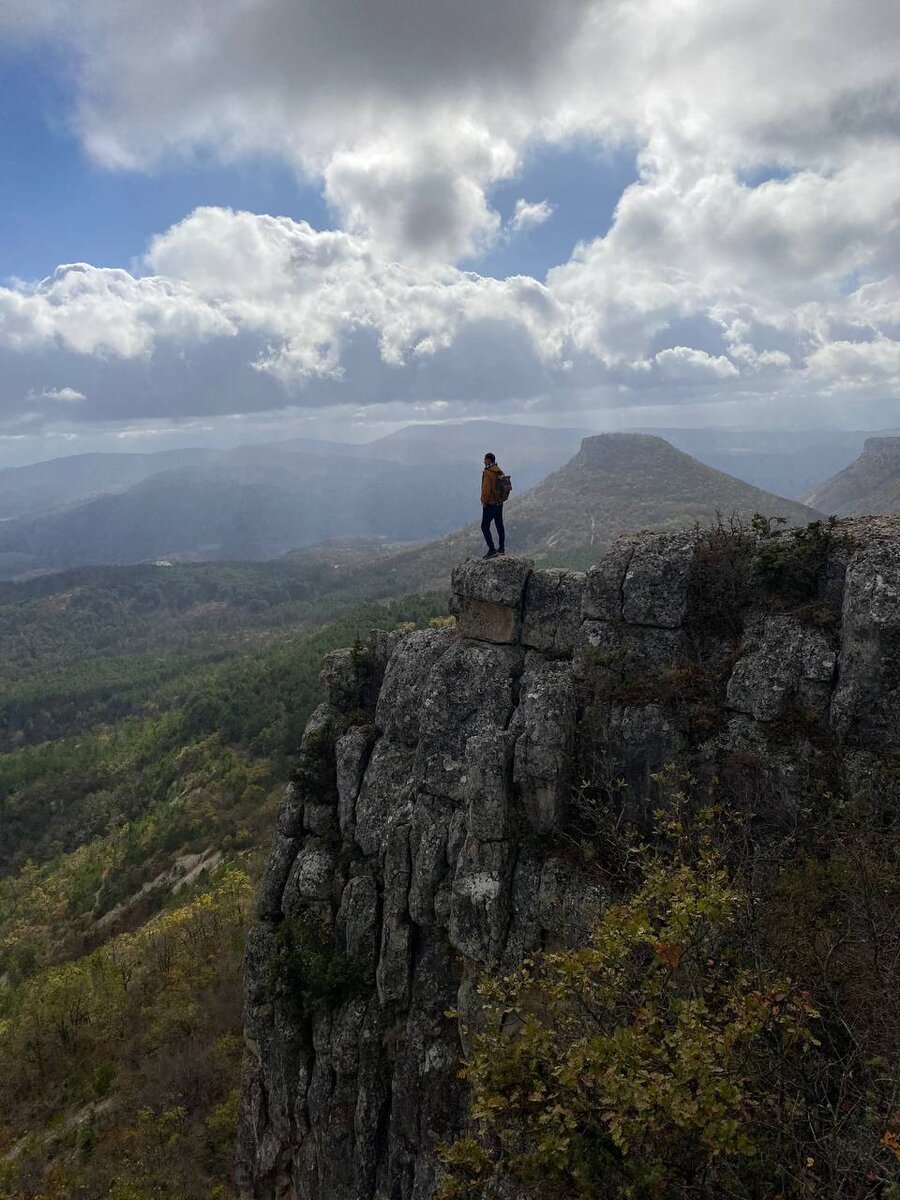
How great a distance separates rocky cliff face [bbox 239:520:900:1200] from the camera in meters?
19.4

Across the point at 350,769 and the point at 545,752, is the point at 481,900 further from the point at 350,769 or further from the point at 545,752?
the point at 350,769

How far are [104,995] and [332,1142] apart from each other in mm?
35753

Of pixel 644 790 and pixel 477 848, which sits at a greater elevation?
pixel 644 790

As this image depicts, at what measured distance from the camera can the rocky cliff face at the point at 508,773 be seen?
19406 mm

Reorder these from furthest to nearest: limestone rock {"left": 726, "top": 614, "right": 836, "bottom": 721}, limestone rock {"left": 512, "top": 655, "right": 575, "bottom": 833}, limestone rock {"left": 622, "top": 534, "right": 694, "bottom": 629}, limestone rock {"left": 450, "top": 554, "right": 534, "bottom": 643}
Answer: limestone rock {"left": 450, "top": 554, "right": 534, "bottom": 643}, limestone rock {"left": 622, "top": 534, "right": 694, "bottom": 629}, limestone rock {"left": 512, "top": 655, "right": 575, "bottom": 833}, limestone rock {"left": 726, "top": 614, "right": 836, "bottom": 721}

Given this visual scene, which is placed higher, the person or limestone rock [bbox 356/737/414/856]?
the person

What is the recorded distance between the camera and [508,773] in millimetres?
22609

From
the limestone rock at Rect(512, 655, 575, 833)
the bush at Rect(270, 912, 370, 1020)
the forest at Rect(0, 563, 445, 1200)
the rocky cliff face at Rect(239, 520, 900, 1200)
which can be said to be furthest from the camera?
the forest at Rect(0, 563, 445, 1200)

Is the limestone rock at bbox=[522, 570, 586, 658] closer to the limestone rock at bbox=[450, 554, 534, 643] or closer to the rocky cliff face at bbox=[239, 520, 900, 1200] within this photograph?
the rocky cliff face at bbox=[239, 520, 900, 1200]

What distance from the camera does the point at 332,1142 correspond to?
2378 cm

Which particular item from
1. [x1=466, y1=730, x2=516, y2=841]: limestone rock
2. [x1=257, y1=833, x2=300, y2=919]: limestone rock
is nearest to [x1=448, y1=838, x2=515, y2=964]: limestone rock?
[x1=466, y1=730, x2=516, y2=841]: limestone rock

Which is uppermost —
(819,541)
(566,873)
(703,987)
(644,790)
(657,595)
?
(819,541)

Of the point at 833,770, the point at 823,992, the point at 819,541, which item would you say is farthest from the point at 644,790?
the point at 819,541

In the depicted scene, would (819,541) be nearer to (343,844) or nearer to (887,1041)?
(887,1041)
